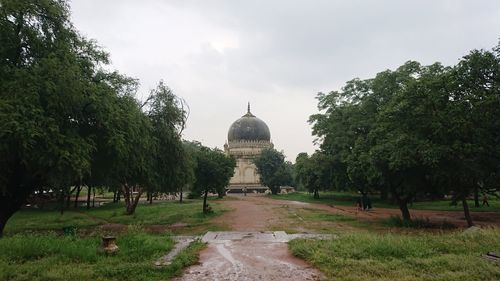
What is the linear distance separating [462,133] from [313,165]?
2299 centimetres

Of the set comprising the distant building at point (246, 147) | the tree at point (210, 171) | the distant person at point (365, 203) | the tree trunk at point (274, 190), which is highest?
the distant building at point (246, 147)

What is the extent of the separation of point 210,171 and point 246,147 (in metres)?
44.2

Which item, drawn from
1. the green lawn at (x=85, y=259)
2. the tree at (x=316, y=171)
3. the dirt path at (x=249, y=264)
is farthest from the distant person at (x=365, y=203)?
the green lawn at (x=85, y=259)

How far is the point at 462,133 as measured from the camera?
1767 centimetres

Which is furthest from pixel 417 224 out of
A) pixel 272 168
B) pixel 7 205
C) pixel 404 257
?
pixel 272 168

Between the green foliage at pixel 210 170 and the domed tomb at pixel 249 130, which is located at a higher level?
the domed tomb at pixel 249 130

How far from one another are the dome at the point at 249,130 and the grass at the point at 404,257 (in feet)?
199

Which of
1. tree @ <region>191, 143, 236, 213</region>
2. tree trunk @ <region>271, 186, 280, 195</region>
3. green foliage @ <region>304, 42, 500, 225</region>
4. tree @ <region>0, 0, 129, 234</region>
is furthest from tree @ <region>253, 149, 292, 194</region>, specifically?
tree @ <region>0, 0, 129, 234</region>

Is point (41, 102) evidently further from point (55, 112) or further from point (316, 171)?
point (316, 171)

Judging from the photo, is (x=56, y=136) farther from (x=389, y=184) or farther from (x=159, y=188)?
(x=389, y=184)

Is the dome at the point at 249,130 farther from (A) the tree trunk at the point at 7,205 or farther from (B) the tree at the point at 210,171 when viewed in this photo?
(A) the tree trunk at the point at 7,205

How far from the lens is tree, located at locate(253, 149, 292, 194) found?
60875 millimetres

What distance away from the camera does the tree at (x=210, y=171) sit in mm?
28625

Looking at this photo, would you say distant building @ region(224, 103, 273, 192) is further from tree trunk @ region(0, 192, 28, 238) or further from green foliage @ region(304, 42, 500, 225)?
tree trunk @ region(0, 192, 28, 238)
